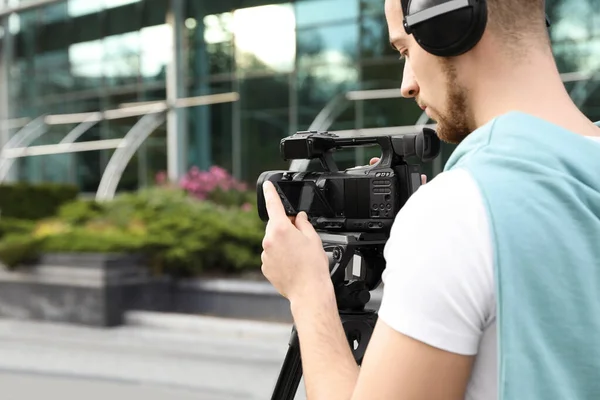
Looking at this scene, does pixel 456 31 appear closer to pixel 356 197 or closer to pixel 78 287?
pixel 356 197

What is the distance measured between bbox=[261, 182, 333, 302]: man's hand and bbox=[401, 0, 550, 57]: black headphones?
0.38m

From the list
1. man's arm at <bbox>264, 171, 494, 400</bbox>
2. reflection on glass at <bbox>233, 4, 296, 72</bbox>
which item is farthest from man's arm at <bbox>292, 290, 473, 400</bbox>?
reflection on glass at <bbox>233, 4, 296, 72</bbox>

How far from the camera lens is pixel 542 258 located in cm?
103

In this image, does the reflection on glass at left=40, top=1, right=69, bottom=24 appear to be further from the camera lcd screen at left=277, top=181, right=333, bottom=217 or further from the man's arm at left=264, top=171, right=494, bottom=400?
the man's arm at left=264, top=171, right=494, bottom=400

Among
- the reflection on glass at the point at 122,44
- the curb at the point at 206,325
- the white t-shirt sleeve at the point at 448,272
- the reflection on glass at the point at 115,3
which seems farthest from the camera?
the reflection on glass at the point at 115,3

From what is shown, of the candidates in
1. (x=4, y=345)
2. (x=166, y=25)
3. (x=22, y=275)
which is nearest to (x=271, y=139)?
(x=166, y=25)

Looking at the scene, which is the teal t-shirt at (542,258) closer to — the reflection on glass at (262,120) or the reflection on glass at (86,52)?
the reflection on glass at (262,120)

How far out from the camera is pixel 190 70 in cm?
2017

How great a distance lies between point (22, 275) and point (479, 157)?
10799 millimetres

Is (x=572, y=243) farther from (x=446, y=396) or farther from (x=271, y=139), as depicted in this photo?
(x=271, y=139)

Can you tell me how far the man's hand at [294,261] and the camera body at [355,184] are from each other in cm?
25

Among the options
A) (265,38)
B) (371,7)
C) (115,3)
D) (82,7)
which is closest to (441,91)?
(371,7)

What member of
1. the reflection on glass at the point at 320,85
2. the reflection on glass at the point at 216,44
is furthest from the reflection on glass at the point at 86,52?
the reflection on glass at the point at 320,85

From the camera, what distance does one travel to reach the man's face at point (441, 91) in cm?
122
